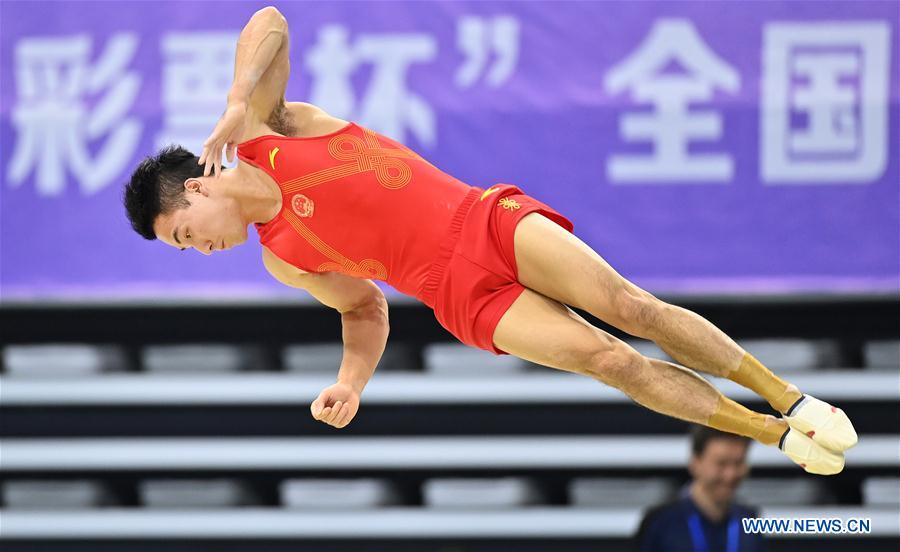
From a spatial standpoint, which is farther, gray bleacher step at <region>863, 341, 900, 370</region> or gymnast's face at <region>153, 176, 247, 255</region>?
gray bleacher step at <region>863, 341, 900, 370</region>

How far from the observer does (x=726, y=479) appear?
4488 millimetres

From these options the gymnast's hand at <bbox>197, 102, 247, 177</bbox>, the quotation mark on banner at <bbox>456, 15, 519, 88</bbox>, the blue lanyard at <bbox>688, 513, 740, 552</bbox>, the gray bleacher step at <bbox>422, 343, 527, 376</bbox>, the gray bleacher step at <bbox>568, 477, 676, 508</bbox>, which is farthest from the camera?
the gray bleacher step at <bbox>422, 343, 527, 376</bbox>

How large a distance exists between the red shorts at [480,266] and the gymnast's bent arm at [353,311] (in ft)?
1.17

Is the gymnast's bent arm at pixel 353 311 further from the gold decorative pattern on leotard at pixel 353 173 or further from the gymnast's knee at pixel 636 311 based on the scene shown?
the gymnast's knee at pixel 636 311

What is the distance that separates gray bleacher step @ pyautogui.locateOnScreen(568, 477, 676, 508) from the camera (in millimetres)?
5832

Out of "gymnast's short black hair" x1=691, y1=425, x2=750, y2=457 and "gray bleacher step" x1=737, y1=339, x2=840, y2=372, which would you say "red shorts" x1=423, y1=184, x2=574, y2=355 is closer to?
"gymnast's short black hair" x1=691, y1=425, x2=750, y2=457

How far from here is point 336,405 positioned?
11.5 feet

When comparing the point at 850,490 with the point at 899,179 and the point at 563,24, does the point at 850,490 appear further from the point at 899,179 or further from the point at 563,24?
the point at 563,24

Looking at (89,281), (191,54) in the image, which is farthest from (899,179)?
(89,281)

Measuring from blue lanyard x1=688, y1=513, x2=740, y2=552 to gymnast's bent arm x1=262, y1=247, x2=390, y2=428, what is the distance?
142cm

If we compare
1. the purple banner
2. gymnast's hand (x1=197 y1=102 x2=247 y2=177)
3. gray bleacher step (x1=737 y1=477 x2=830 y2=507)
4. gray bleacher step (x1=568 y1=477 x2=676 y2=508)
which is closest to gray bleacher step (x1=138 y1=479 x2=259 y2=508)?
the purple banner

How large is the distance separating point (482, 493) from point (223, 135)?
2992 millimetres

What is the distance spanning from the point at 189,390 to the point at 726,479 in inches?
108

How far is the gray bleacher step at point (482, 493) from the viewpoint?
586 cm
